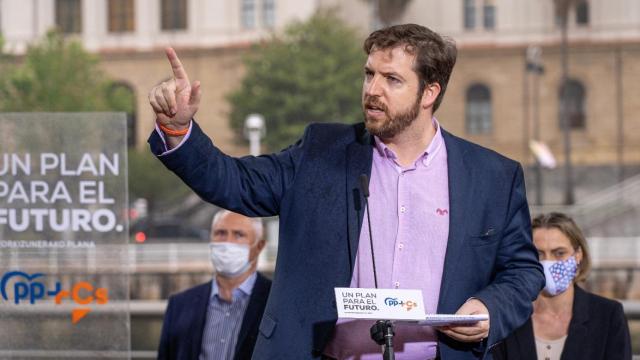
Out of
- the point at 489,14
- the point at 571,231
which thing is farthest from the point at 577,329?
the point at 489,14

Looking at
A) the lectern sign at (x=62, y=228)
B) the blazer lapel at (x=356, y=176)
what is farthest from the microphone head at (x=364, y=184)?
the lectern sign at (x=62, y=228)

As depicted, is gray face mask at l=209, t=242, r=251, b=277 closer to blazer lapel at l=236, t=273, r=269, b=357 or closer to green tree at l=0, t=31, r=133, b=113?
blazer lapel at l=236, t=273, r=269, b=357

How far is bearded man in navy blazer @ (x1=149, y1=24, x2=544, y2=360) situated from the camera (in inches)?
155

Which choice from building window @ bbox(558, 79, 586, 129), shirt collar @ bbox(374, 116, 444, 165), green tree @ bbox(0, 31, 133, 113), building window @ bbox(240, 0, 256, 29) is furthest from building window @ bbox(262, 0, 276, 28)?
shirt collar @ bbox(374, 116, 444, 165)

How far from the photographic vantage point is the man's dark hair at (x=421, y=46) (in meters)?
3.98

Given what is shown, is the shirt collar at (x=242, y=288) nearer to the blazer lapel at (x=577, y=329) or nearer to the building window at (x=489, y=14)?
the blazer lapel at (x=577, y=329)

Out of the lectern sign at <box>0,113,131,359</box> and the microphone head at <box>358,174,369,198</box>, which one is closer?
the microphone head at <box>358,174,369,198</box>

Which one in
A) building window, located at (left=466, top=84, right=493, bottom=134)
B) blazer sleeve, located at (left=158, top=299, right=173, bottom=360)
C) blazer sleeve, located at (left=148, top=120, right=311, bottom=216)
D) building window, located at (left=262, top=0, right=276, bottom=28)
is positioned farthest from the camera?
building window, located at (left=262, top=0, right=276, bottom=28)

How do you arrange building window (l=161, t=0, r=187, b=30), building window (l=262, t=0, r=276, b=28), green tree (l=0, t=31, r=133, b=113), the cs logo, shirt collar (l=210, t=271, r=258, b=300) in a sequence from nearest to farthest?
the cs logo, shirt collar (l=210, t=271, r=258, b=300), green tree (l=0, t=31, r=133, b=113), building window (l=262, t=0, r=276, b=28), building window (l=161, t=0, r=187, b=30)

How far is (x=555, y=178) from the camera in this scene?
52.5 metres

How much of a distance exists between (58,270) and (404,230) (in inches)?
112

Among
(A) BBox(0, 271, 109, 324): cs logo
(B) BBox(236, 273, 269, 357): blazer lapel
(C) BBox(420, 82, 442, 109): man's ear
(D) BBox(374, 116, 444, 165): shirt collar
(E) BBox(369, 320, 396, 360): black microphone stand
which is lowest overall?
(B) BBox(236, 273, 269, 357): blazer lapel

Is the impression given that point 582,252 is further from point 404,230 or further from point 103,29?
point 103,29

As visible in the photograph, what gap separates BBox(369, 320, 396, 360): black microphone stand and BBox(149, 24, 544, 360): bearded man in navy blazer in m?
0.21
